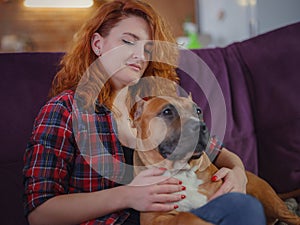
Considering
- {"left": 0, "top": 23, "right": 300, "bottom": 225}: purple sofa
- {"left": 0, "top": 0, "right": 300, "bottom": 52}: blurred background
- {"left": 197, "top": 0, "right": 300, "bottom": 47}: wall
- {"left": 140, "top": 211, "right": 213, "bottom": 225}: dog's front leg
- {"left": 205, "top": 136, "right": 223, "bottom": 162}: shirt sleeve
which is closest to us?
{"left": 140, "top": 211, "right": 213, "bottom": 225}: dog's front leg

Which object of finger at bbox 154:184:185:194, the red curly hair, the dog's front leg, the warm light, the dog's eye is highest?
the warm light

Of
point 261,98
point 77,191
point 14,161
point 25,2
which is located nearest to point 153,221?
point 77,191

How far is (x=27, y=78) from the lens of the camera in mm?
1317

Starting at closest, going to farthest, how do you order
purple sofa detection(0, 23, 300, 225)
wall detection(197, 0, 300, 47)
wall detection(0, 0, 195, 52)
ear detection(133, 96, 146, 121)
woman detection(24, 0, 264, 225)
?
1. woman detection(24, 0, 264, 225)
2. ear detection(133, 96, 146, 121)
3. purple sofa detection(0, 23, 300, 225)
4. wall detection(197, 0, 300, 47)
5. wall detection(0, 0, 195, 52)

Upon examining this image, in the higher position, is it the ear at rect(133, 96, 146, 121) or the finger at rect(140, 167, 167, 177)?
the ear at rect(133, 96, 146, 121)

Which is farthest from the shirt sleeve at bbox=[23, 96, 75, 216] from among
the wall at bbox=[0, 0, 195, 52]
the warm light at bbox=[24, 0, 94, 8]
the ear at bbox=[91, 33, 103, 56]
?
the wall at bbox=[0, 0, 195, 52]

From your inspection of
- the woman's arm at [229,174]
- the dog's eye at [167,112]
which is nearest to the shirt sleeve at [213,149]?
the woman's arm at [229,174]

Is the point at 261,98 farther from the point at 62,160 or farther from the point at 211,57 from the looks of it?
the point at 62,160

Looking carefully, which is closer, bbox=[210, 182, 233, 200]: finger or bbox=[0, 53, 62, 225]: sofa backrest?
bbox=[210, 182, 233, 200]: finger

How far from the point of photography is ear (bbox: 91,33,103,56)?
120cm

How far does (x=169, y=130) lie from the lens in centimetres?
106

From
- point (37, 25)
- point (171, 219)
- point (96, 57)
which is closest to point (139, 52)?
point (96, 57)

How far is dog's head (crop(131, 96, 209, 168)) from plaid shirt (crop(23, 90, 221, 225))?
3.2 inches

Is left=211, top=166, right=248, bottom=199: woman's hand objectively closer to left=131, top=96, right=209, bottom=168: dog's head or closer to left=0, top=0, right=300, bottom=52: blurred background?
left=131, top=96, right=209, bottom=168: dog's head
